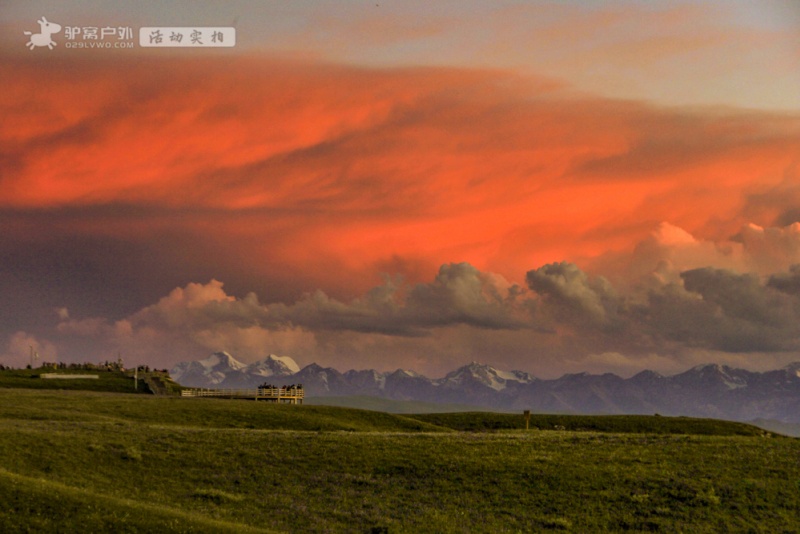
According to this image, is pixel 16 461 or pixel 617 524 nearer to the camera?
pixel 617 524

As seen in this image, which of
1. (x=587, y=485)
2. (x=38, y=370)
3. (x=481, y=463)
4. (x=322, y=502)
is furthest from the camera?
(x=38, y=370)

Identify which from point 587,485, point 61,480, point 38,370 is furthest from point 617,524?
point 38,370

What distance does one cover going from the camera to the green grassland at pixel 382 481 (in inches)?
1566

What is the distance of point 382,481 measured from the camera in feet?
159

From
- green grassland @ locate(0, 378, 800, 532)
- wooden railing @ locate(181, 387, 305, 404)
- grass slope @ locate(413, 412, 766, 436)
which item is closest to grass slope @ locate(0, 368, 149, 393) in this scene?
wooden railing @ locate(181, 387, 305, 404)

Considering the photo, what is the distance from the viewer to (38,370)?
136 metres

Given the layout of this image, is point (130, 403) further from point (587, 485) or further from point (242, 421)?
point (587, 485)

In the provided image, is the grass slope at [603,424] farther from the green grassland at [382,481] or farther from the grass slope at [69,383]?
the grass slope at [69,383]

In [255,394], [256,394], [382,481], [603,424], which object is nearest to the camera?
[382,481]

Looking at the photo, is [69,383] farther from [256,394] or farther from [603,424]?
[603,424]

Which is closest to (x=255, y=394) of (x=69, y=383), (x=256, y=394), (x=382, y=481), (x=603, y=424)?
(x=256, y=394)

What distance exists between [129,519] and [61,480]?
10.9 metres

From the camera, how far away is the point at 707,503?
4438cm

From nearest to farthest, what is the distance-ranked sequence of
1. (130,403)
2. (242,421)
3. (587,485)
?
1. (587,485)
2. (242,421)
3. (130,403)
